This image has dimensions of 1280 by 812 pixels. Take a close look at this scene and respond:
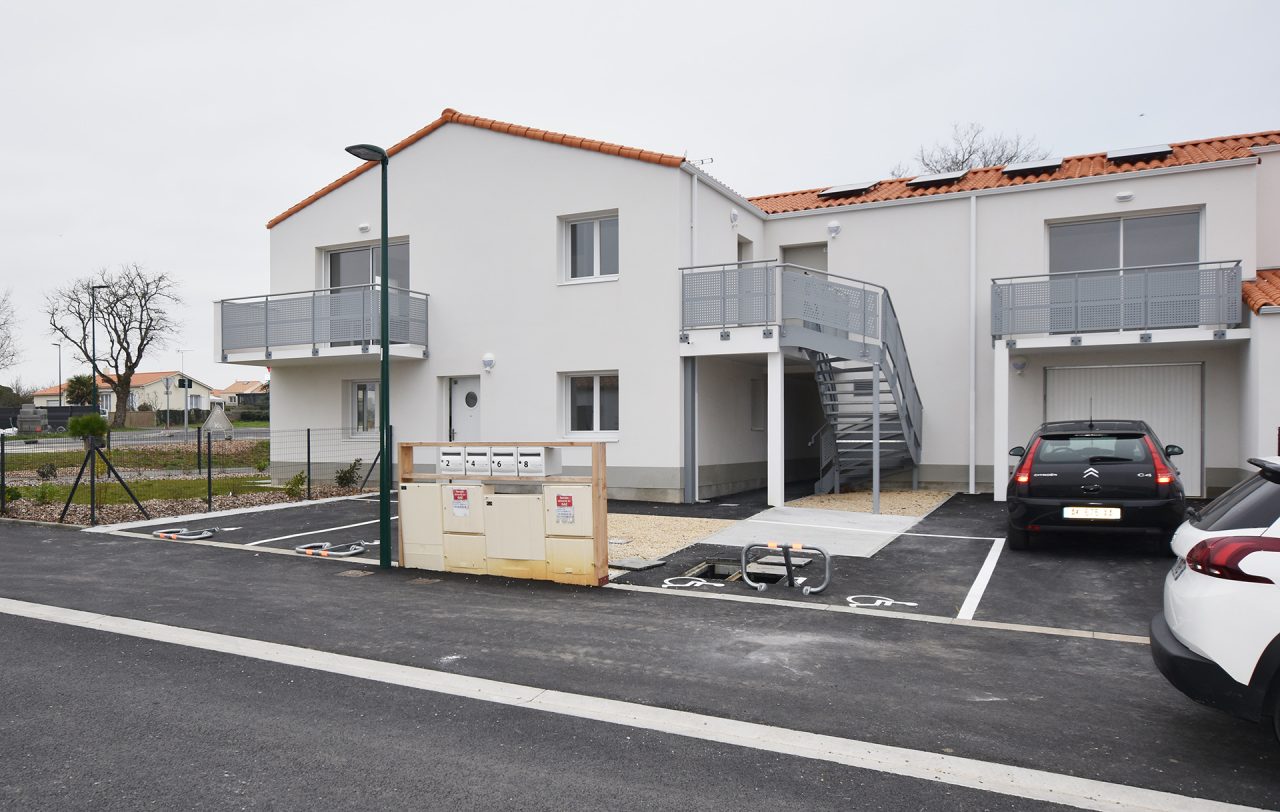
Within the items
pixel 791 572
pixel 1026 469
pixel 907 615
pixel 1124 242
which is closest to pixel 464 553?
pixel 791 572

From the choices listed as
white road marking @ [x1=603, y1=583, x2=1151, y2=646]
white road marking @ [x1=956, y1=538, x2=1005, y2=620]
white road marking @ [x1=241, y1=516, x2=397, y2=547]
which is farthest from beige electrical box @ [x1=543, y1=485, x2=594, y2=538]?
white road marking @ [x1=241, y1=516, x2=397, y2=547]

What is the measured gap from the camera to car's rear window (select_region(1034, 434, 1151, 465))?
29.9ft

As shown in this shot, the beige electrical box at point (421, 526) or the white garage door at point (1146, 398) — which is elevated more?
the white garage door at point (1146, 398)

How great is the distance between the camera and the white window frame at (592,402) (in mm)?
15922

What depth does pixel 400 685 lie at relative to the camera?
520cm

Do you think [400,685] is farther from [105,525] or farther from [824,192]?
[824,192]

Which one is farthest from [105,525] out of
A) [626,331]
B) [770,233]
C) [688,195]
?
[770,233]

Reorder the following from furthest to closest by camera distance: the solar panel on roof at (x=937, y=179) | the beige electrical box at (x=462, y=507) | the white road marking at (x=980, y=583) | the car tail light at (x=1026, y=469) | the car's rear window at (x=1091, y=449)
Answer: the solar panel on roof at (x=937, y=179)
the car tail light at (x=1026, y=469)
the car's rear window at (x=1091, y=449)
the beige electrical box at (x=462, y=507)
the white road marking at (x=980, y=583)

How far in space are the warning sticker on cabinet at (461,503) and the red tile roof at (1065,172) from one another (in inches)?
475

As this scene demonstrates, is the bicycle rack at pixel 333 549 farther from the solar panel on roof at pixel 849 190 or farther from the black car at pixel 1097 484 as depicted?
the solar panel on roof at pixel 849 190

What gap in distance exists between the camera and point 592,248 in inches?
645

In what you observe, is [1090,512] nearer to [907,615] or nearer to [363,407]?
[907,615]

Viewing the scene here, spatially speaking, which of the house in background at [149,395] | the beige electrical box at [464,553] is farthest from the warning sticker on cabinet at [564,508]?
the house in background at [149,395]

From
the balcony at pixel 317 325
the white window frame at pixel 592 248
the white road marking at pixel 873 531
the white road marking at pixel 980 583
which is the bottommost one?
the white road marking at pixel 980 583
